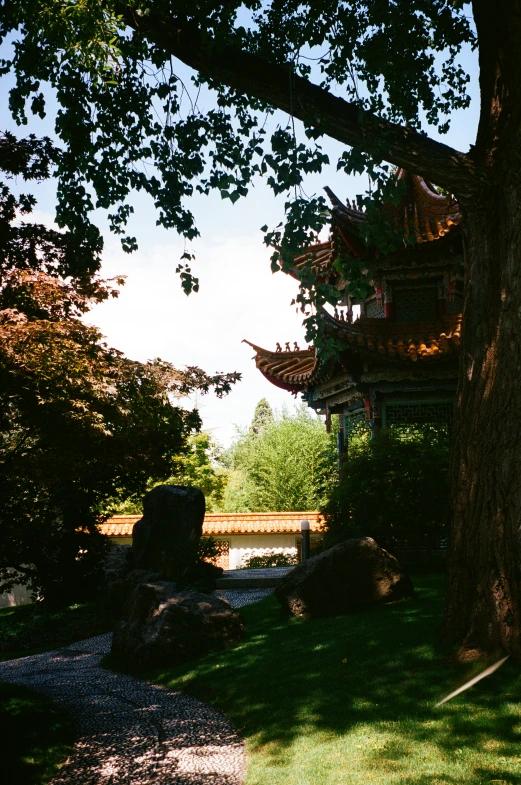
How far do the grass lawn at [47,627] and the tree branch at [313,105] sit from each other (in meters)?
9.43

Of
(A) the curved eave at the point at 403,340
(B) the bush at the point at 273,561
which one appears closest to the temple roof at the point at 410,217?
(A) the curved eave at the point at 403,340

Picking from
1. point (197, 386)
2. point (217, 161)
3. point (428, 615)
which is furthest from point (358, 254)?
point (428, 615)

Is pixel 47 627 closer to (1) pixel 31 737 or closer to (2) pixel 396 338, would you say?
(1) pixel 31 737

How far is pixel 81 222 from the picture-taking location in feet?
30.2

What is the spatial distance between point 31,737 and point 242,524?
18.5m

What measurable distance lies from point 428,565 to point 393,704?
712cm

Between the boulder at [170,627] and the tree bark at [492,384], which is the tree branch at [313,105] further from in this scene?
the boulder at [170,627]

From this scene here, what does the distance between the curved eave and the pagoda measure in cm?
2

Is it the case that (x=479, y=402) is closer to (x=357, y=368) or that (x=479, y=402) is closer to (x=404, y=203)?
(x=357, y=368)

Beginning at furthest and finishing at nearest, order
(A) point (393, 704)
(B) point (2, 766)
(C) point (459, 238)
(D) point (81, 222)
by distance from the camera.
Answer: (C) point (459, 238) → (D) point (81, 222) → (A) point (393, 704) → (B) point (2, 766)

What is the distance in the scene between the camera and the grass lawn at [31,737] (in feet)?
17.5

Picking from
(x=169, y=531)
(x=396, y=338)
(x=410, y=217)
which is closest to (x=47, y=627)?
(x=169, y=531)

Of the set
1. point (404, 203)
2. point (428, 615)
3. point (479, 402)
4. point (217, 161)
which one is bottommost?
point (428, 615)

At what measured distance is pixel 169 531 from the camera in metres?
15.6
